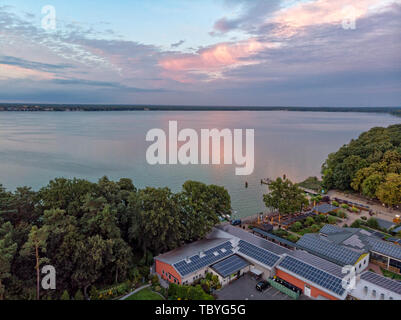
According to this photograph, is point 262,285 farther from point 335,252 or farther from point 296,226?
point 296,226

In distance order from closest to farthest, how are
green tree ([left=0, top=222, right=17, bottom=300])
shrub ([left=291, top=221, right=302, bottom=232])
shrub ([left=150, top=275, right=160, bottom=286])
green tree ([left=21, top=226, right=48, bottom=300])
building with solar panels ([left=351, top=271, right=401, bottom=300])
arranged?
1. green tree ([left=0, top=222, right=17, bottom=300])
2. green tree ([left=21, top=226, right=48, bottom=300])
3. building with solar panels ([left=351, top=271, right=401, bottom=300])
4. shrub ([left=150, top=275, right=160, bottom=286])
5. shrub ([left=291, top=221, right=302, bottom=232])

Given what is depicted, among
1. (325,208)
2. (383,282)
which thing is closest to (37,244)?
(383,282)

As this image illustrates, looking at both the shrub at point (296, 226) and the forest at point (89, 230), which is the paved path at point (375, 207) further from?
the forest at point (89, 230)

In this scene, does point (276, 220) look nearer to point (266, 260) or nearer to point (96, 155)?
point (266, 260)

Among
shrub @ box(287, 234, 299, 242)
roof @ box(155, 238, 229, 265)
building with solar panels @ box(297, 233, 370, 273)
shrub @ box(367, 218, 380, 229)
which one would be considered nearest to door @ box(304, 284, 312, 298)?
building with solar panels @ box(297, 233, 370, 273)

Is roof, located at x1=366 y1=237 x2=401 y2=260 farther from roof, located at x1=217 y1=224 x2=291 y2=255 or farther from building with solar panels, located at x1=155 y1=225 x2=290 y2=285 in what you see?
building with solar panels, located at x1=155 y1=225 x2=290 y2=285
